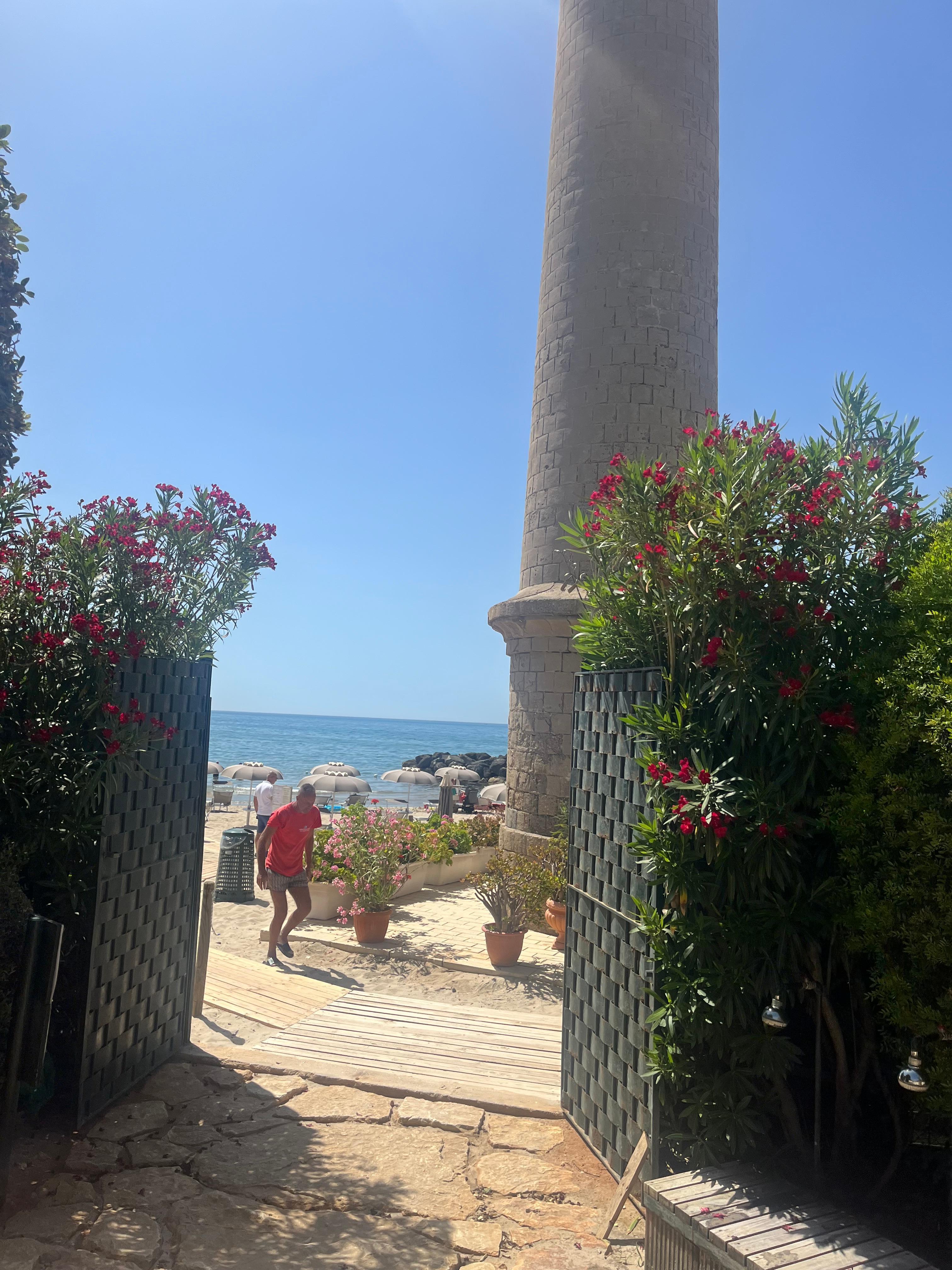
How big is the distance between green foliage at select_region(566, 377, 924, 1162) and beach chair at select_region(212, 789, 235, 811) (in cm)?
2522

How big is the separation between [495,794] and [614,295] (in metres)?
15.3

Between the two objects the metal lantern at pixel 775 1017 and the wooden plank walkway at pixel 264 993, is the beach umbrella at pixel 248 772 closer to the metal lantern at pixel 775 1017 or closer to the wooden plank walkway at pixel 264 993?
the wooden plank walkway at pixel 264 993

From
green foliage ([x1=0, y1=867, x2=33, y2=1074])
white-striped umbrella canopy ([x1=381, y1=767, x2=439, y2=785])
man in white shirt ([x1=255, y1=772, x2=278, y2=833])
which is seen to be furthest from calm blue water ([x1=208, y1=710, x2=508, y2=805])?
green foliage ([x1=0, y1=867, x2=33, y2=1074])

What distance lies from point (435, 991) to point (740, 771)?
18.0ft

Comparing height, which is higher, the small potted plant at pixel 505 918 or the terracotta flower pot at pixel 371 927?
the small potted plant at pixel 505 918

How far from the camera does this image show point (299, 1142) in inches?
165

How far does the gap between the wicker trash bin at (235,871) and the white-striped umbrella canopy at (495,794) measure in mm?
11969

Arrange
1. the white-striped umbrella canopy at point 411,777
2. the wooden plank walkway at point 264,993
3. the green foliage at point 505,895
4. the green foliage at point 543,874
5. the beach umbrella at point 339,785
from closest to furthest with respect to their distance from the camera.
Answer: the wooden plank walkway at point 264,993 → the green foliage at point 505,895 → the green foliage at point 543,874 → the beach umbrella at point 339,785 → the white-striped umbrella canopy at point 411,777

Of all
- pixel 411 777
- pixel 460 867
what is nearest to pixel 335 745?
pixel 411 777

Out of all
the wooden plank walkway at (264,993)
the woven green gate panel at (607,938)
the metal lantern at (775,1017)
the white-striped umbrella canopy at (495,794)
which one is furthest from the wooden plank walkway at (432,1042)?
the white-striped umbrella canopy at (495,794)

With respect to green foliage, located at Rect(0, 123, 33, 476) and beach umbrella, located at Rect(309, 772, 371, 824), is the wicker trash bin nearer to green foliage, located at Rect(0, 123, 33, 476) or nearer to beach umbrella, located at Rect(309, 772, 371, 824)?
green foliage, located at Rect(0, 123, 33, 476)

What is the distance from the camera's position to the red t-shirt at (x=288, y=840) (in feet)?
27.1

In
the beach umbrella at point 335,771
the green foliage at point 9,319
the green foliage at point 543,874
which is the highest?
the green foliage at point 9,319

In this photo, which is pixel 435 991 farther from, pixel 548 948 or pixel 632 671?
pixel 632 671
